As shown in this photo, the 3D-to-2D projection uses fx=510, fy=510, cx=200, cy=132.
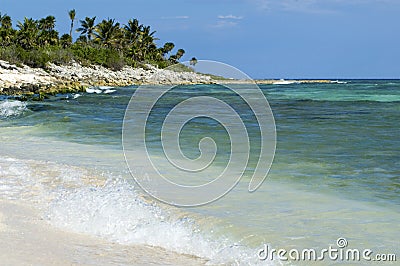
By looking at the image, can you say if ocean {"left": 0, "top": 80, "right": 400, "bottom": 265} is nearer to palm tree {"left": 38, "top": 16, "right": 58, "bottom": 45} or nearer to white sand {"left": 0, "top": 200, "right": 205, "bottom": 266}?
white sand {"left": 0, "top": 200, "right": 205, "bottom": 266}

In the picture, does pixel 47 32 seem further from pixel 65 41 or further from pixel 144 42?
pixel 144 42

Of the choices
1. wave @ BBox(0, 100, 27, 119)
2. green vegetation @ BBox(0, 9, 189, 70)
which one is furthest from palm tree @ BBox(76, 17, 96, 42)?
wave @ BBox(0, 100, 27, 119)

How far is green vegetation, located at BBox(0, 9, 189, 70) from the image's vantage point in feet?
173

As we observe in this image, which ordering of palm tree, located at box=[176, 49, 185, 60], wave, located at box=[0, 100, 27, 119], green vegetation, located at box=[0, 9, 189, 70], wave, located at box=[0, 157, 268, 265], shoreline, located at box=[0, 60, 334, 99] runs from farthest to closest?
palm tree, located at box=[176, 49, 185, 60] < green vegetation, located at box=[0, 9, 189, 70] < shoreline, located at box=[0, 60, 334, 99] < wave, located at box=[0, 100, 27, 119] < wave, located at box=[0, 157, 268, 265]

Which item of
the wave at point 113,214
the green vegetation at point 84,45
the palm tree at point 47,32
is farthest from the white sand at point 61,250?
the palm tree at point 47,32

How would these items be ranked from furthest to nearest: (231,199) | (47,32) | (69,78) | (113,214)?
1. (47,32)
2. (69,78)
3. (231,199)
4. (113,214)

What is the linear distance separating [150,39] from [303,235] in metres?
80.9

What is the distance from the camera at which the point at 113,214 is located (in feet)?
17.7

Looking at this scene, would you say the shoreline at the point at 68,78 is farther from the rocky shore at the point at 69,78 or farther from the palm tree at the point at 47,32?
the palm tree at the point at 47,32

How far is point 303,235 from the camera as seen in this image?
511 centimetres

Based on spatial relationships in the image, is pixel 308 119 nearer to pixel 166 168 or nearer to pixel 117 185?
pixel 166 168

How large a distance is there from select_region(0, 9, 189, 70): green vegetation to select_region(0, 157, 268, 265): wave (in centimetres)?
4249

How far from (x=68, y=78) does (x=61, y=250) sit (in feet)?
157

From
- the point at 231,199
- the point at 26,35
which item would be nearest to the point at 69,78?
the point at 26,35
